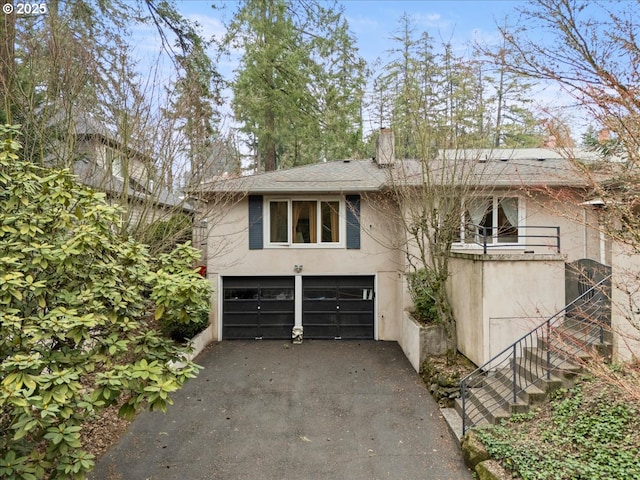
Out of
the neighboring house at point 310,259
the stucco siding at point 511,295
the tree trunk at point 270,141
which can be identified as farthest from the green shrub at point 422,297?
the tree trunk at point 270,141

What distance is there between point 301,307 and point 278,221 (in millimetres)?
2836

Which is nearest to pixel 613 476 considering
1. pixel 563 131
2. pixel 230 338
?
pixel 563 131

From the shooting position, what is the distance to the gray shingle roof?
8.16 m

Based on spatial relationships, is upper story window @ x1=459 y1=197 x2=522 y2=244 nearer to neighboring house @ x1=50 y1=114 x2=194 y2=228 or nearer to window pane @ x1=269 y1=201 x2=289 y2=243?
window pane @ x1=269 y1=201 x2=289 y2=243

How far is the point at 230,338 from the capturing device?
37.4 ft

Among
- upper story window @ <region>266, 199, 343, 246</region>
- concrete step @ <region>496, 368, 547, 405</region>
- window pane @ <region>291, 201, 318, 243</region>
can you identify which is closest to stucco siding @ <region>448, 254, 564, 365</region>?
concrete step @ <region>496, 368, 547, 405</region>

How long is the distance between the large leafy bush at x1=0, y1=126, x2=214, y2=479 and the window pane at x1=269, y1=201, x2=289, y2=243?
7.14 meters

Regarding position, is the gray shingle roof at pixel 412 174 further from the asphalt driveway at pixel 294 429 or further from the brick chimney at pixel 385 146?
the asphalt driveway at pixel 294 429

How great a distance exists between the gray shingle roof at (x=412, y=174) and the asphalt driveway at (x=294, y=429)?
4654 millimetres

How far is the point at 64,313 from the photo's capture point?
132 inches

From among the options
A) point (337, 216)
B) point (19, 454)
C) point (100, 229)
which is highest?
point (337, 216)

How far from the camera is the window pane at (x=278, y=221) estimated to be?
37.1 ft

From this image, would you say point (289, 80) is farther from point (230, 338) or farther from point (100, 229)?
point (100, 229)

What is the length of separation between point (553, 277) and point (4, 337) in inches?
345
